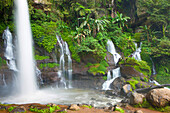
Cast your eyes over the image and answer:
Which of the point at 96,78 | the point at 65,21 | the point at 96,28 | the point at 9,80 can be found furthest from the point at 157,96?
the point at 65,21

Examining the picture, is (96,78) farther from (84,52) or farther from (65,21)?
(65,21)

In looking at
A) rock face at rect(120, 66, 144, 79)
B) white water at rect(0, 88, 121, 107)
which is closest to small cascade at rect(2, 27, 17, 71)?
white water at rect(0, 88, 121, 107)

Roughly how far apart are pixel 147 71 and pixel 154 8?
10153mm

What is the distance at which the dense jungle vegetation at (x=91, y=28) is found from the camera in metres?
12.9

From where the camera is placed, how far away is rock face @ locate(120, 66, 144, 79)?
40.4 feet

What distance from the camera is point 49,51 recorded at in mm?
12336

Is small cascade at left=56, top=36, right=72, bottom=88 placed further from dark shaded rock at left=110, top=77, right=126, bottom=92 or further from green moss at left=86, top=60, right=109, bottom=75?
dark shaded rock at left=110, top=77, right=126, bottom=92

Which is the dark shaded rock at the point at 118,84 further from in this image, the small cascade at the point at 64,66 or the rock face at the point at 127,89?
the small cascade at the point at 64,66

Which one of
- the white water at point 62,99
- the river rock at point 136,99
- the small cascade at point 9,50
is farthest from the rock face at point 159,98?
the small cascade at point 9,50

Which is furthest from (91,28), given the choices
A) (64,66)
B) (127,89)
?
(127,89)

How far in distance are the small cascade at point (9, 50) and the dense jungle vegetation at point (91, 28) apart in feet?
1.98

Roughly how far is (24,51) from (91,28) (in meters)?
9.07

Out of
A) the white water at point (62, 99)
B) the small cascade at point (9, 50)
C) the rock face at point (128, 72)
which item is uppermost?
the small cascade at point (9, 50)

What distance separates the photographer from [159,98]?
19.5 feet
